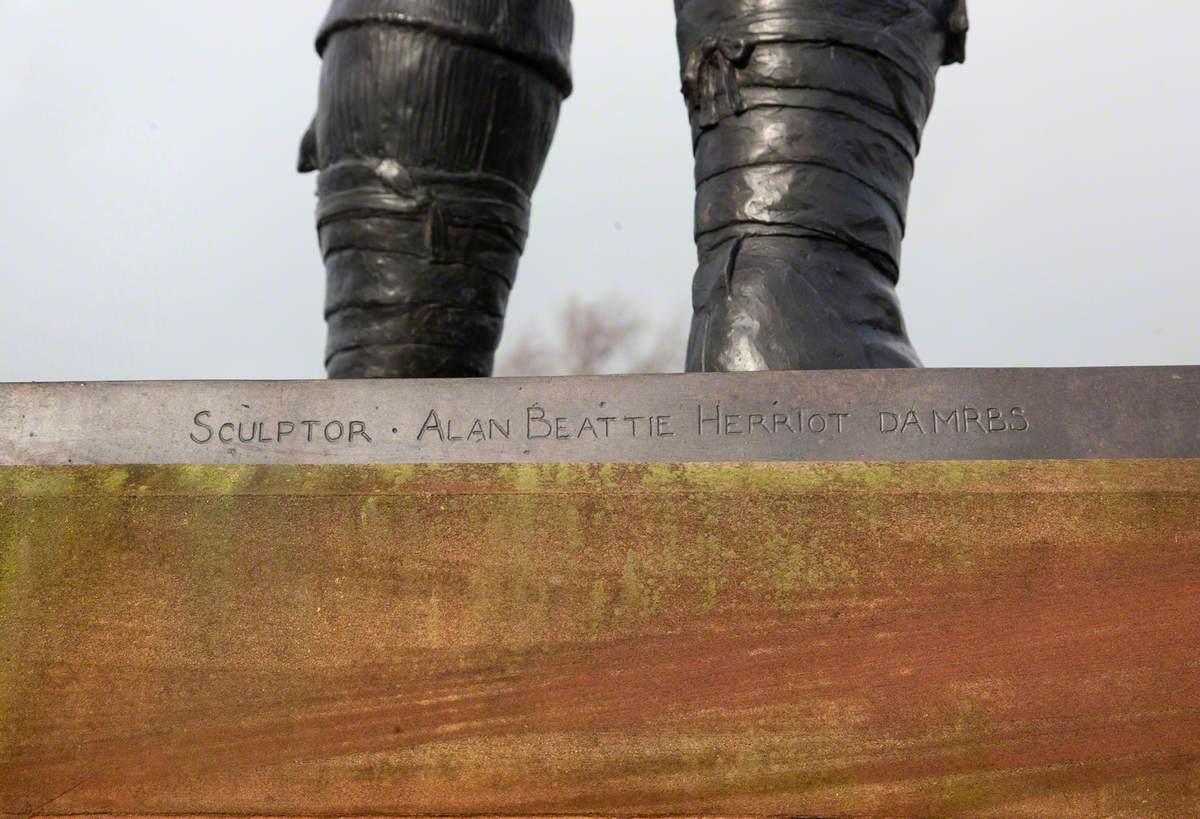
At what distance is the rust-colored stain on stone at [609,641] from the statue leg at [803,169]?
54 centimetres

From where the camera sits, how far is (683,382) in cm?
199

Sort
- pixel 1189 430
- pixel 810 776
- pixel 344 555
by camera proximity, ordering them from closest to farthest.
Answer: pixel 810 776 → pixel 344 555 → pixel 1189 430

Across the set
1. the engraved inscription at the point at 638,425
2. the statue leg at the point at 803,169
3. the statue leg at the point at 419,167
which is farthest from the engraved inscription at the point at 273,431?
the statue leg at the point at 419,167

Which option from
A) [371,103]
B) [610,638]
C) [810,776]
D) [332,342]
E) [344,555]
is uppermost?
[371,103]

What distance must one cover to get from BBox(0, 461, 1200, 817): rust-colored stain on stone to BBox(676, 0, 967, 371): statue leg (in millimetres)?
543

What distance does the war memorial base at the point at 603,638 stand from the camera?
1.69 m

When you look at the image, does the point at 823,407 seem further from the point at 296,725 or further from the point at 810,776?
the point at 296,725

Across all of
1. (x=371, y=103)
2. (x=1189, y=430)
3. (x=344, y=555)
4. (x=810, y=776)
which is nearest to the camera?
(x=810, y=776)

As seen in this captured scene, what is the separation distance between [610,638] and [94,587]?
0.58m

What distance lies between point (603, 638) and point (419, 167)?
4.24 feet

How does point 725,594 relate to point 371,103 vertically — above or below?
below

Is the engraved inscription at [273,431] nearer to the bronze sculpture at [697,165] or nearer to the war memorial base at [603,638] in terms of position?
the war memorial base at [603,638]

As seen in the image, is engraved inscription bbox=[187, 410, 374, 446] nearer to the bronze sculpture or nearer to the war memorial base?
the war memorial base

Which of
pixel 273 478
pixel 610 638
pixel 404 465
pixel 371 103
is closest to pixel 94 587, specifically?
pixel 273 478
